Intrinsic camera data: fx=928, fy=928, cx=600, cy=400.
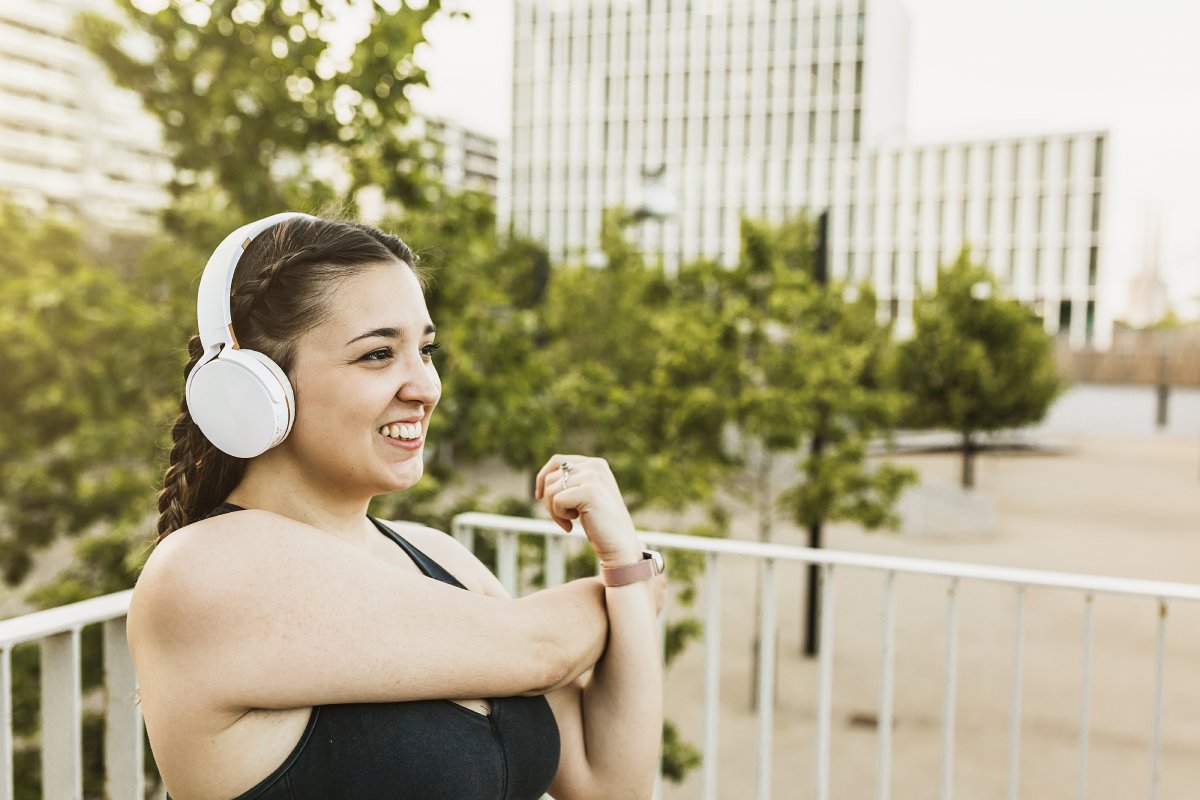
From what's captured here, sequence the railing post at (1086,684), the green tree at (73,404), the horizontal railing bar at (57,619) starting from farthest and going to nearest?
the green tree at (73,404)
the railing post at (1086,684)
the horizontal railing bar at (57,619)

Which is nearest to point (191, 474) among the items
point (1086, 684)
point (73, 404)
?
point (1086, 684)

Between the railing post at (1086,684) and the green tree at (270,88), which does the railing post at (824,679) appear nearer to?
the railing post at (1086,684)

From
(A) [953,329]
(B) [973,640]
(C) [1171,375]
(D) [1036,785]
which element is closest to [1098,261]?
(C) [1171,375]

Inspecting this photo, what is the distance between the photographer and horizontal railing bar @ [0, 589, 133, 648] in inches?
70.9

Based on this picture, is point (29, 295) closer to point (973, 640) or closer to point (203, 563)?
point (203, 563)

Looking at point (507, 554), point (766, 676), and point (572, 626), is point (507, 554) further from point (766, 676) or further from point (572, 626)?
point (572, 626)

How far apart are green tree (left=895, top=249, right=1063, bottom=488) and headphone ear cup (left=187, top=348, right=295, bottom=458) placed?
20.4 m

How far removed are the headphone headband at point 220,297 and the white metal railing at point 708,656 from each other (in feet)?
3.22

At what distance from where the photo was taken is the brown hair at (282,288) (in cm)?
122

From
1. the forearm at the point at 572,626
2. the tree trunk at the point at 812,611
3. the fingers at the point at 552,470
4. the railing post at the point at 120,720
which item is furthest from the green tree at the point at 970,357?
the forearm at the point at 572,626

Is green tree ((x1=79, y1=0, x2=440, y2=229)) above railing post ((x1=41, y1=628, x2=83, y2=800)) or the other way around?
above

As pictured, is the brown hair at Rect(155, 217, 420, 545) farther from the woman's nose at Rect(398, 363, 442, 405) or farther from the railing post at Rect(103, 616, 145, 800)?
the railing post at Rect(103, 616, 145, 800)

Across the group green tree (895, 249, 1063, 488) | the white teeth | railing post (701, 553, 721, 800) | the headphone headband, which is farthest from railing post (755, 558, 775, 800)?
green tree (895, 249, 1063, 488)

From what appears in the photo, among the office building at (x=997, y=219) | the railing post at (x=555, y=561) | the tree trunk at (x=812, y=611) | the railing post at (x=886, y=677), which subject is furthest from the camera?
the office building at (x=997, y=219)
